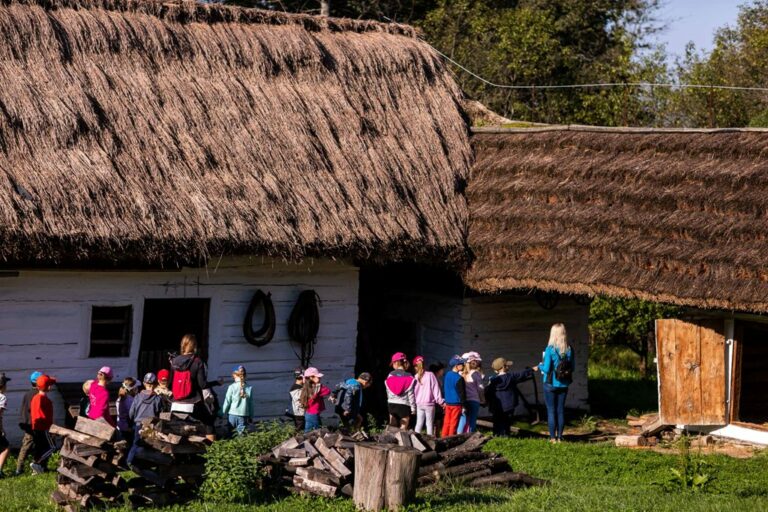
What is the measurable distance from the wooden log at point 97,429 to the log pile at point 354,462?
168 centimetres

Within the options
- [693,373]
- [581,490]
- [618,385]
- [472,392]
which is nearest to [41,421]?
[472,392]

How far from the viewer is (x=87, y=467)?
37.9ft

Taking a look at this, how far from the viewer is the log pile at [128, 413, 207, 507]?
462 inches

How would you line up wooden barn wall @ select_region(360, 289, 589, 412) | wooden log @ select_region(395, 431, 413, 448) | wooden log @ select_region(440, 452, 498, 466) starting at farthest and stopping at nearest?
wooden barn wall @ select_region(360, 289, 589, 412), wooden log @ select_region(440, 452, 498, 466), wooden log @ select_region(395, 431, 413, 448)

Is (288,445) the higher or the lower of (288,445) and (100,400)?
the lower

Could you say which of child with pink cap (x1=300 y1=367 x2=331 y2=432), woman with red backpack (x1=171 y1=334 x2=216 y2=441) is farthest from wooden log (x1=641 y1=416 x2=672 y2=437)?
woman with red backpack (x1=171 y1=334 x2=216 y2=441)

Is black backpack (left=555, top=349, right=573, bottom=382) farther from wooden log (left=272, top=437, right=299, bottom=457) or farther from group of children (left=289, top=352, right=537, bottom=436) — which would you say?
wooden log (left=272, top=437, right=299, bottom=457)

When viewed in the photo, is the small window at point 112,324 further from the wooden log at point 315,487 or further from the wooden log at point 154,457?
the wooden log at point 315,487

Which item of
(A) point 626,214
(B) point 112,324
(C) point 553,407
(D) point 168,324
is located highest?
(A) point 626,214

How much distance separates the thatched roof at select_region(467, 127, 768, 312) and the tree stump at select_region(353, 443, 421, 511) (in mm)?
5863

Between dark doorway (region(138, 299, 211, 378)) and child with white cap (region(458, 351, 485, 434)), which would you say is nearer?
child with white cap (region(458, 351, 485, 434))

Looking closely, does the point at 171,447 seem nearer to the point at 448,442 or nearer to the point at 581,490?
the point at 448,442

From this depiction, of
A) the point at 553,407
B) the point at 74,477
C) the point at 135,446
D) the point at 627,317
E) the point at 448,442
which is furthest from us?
the point at 627,317

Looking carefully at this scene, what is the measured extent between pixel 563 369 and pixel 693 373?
1.89m
